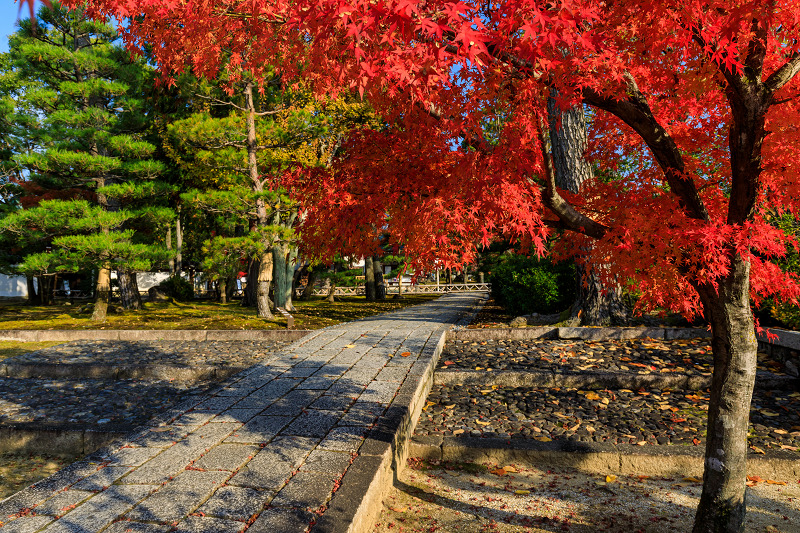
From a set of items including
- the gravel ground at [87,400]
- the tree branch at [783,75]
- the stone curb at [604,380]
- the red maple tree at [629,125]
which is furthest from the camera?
the stone curb at [604,380]

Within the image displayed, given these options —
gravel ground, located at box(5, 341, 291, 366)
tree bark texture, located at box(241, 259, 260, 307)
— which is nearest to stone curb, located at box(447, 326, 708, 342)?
gravel ground, located at box(5, 341, 291, 366)

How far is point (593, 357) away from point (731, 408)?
395 cm

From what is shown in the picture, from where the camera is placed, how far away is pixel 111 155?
44.2 ft

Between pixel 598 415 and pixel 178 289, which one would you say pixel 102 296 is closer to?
pixel 178 289

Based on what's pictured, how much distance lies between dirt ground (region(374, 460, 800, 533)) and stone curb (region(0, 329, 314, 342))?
218 inches

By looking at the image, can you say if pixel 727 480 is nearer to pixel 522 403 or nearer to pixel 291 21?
pixel 522 403

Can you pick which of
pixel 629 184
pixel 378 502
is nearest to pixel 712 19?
pixel 629 184

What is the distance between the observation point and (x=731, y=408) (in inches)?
128

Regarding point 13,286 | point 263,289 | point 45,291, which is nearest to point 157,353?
point 263,289

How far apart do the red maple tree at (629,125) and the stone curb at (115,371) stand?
438cm

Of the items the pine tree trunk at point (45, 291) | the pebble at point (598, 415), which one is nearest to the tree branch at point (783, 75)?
the pebble at point (598, 415)

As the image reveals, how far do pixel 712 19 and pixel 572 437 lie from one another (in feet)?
12.4

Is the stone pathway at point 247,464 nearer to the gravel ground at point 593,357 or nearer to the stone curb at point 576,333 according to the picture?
the gravel ground at point 593,357

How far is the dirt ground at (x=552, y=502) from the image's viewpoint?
3473 mm
